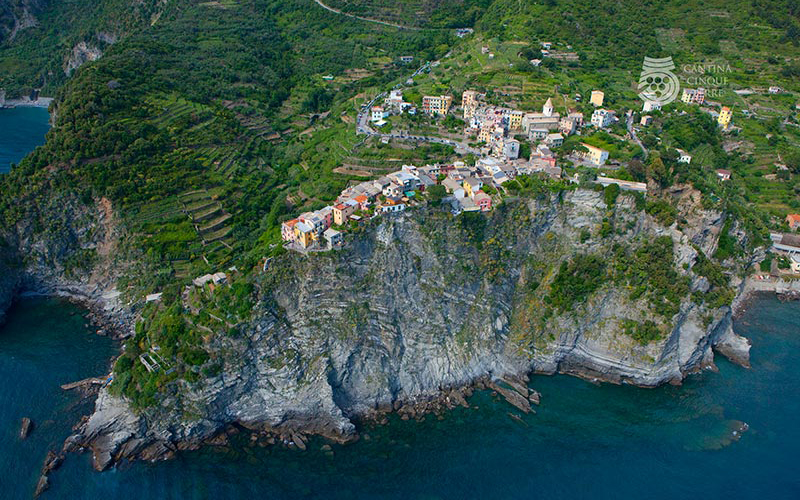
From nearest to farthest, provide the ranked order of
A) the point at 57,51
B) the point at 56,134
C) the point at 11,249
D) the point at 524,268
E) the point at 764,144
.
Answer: the point at 524,268, the point at 11,249, the point at 56,134, the point at 764,144, the point at 57,51

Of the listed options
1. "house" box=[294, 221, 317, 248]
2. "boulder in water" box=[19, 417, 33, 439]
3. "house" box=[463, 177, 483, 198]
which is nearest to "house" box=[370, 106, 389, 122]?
"house" box=[463, 177, 483, 198]

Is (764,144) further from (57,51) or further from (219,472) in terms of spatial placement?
(57,51)

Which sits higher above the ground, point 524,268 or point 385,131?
point 385,131

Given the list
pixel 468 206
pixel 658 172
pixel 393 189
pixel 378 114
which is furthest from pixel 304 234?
pixel 658 172

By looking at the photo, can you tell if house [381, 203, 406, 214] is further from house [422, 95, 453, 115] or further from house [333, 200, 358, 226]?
house [422, 95, 453, 115]

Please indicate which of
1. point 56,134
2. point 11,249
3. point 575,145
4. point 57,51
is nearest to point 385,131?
point 575,145

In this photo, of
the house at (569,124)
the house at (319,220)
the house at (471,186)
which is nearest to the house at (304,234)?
the house at (319,220)

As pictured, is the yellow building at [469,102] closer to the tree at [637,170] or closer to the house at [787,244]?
the tree at [637,170]
